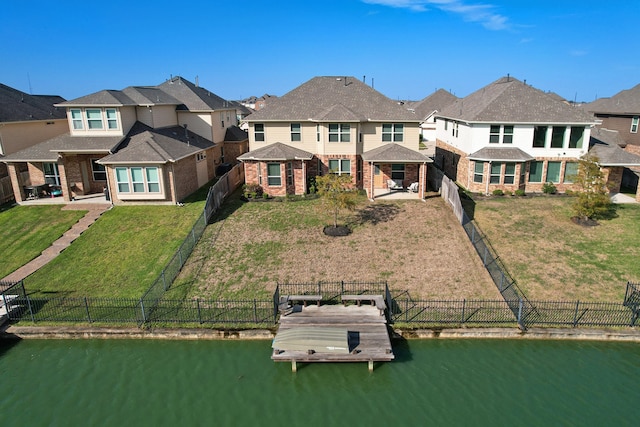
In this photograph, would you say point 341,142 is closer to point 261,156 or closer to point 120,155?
point 261,156

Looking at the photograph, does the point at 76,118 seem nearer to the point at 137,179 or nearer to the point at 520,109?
A: the point at 137,179

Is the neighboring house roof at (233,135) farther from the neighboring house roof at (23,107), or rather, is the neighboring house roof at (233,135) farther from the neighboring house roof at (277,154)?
the neighboring house roof at (23,107)

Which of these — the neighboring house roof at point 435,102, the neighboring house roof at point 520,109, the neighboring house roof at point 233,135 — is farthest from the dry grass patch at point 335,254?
the neighboring house roof at point 435,102

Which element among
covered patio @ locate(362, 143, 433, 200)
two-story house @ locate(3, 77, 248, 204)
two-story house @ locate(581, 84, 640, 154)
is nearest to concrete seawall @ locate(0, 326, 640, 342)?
two-story house @ locate(3, 77, 248, 204)

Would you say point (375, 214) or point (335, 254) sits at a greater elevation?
point (375, 214)

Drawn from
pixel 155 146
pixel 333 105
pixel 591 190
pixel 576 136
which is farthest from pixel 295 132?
pixel 576 136

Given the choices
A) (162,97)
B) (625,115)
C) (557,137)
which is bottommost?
(557,137)
